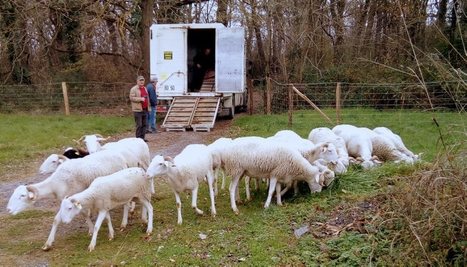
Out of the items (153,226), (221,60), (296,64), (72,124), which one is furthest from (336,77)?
(153,226)

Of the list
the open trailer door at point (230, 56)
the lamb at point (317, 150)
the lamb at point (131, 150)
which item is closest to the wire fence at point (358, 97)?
the open trailer door at point (230, 56)

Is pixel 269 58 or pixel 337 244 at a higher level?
pixel 269 58

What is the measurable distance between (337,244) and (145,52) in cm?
1607

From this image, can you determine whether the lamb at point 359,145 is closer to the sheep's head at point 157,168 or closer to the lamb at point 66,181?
the sheep's head at point 157,168

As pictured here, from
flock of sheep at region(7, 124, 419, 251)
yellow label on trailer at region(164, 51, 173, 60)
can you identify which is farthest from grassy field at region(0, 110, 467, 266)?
yellow label on trailer at region(164, 51, 173, 60)

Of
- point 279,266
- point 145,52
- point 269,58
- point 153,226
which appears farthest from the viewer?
point 269,58

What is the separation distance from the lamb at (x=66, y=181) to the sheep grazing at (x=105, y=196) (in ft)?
1.42

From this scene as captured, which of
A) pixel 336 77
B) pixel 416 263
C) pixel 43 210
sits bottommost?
pixel 43 210

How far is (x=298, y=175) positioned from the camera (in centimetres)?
711

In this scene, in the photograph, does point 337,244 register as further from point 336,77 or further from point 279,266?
point 336,77

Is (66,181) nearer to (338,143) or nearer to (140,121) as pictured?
(338,143)

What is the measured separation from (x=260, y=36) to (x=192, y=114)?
771 cm

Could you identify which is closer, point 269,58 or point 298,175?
point 298,175

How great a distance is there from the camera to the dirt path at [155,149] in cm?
838
